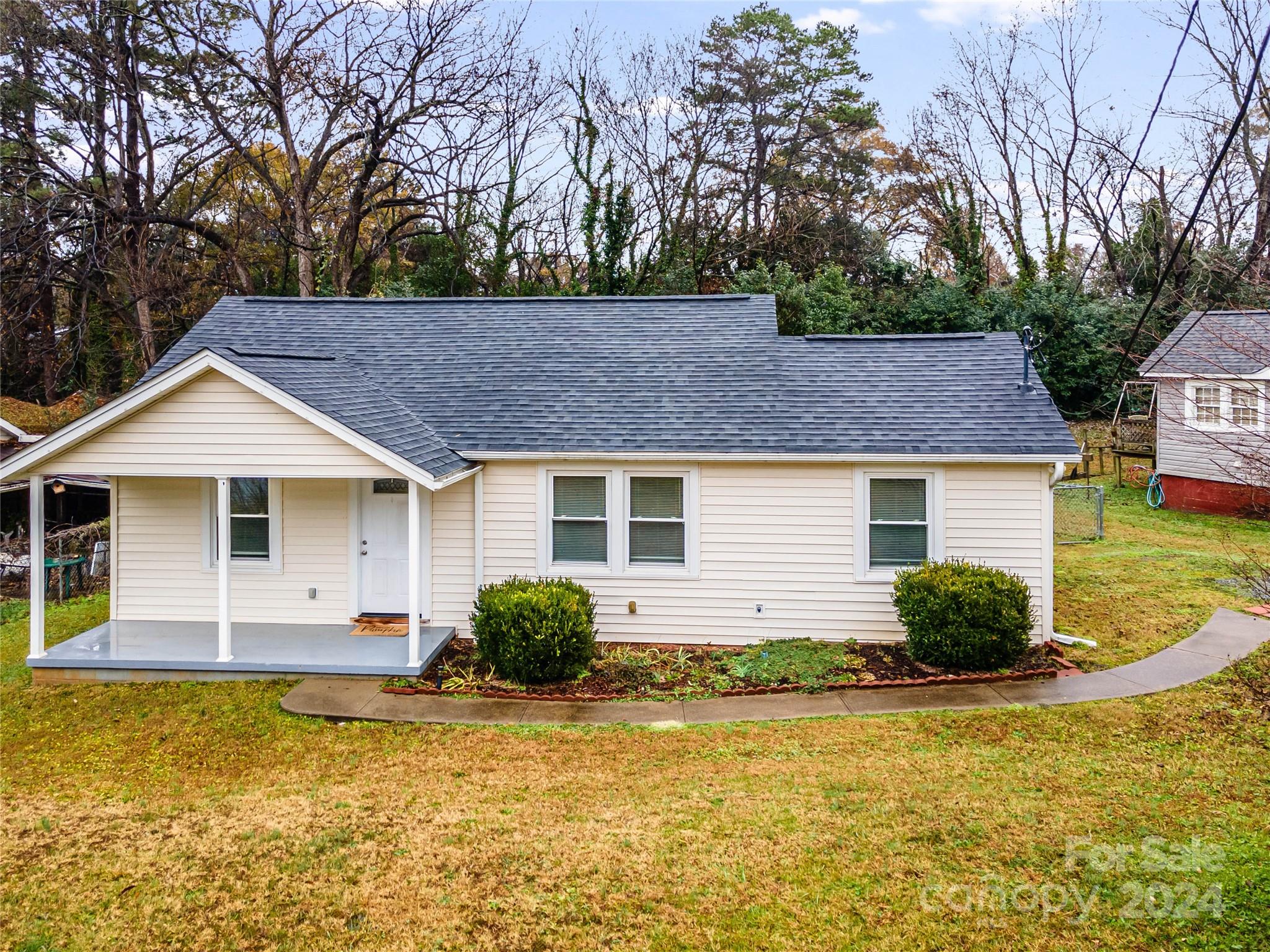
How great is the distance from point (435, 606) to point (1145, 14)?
14583 mm

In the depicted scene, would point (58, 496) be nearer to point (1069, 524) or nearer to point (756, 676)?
point (756, 676)

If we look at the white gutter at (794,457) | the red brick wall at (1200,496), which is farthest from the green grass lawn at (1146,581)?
the white gutter at (794,457)

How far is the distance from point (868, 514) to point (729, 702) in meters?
3.30

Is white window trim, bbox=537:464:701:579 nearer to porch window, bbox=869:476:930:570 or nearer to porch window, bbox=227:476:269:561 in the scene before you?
porch window, bbox=869:476:930:570

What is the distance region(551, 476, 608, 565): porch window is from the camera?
419 inches

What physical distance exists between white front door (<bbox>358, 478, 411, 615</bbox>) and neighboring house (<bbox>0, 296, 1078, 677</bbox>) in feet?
0.09

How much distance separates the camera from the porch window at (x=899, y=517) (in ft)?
33.7

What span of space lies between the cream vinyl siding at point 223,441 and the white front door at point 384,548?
1844 mm

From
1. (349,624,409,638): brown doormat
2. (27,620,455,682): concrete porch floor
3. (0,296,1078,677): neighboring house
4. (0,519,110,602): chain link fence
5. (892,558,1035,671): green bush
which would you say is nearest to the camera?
(892,558,1035,671): green bush

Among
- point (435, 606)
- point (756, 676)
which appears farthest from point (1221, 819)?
point (435, 606)

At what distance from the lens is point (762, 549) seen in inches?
410

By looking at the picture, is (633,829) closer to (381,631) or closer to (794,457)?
(794,457)

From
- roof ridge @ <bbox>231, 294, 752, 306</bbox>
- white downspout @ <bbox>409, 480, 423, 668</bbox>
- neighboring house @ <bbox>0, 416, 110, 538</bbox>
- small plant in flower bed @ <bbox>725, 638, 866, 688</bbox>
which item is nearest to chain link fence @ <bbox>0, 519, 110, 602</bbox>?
neighboring house @ <bbox>0, 416, 110, 538</bbox>

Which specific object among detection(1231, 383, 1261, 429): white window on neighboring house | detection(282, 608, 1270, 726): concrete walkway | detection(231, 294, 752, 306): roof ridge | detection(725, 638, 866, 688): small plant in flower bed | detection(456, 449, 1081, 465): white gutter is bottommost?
detection(282, 608, 1270, 726): concrete walkway
